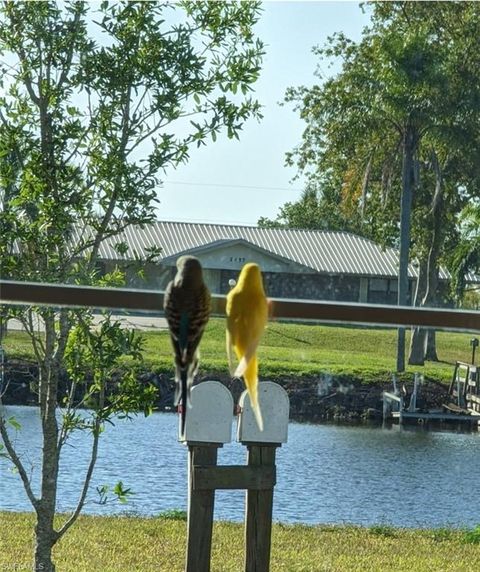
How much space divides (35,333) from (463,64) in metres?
11.3

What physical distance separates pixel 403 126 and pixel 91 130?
35.0 ft

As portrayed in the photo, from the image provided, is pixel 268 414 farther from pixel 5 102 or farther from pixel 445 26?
pixel 445 26

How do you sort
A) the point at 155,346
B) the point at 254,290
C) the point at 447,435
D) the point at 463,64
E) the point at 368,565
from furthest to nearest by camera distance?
the point at 463,64
the point at 447,435
the point at 368,565
the point at 155,346
the point at 254,290

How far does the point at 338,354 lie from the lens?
8.07m

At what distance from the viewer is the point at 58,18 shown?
13.3ft

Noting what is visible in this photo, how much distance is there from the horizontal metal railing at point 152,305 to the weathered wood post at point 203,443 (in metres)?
1.65

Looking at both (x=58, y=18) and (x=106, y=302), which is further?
(x=58, y=18)

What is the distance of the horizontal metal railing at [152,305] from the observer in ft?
5.22

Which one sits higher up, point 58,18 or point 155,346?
point 58,18

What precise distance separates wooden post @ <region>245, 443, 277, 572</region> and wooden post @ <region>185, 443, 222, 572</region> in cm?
13

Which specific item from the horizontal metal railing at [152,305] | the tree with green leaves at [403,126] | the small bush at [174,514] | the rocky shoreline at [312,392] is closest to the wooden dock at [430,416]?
the rocky shoreline at [312,392]

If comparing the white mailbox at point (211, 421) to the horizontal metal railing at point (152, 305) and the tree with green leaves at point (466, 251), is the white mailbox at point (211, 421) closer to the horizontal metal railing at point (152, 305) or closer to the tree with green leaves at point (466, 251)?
the horizontal metal railing at point (152, 305)

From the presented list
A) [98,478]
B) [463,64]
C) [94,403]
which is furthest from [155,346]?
[463,64]

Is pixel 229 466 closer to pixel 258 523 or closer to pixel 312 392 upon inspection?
pixel 258 523
